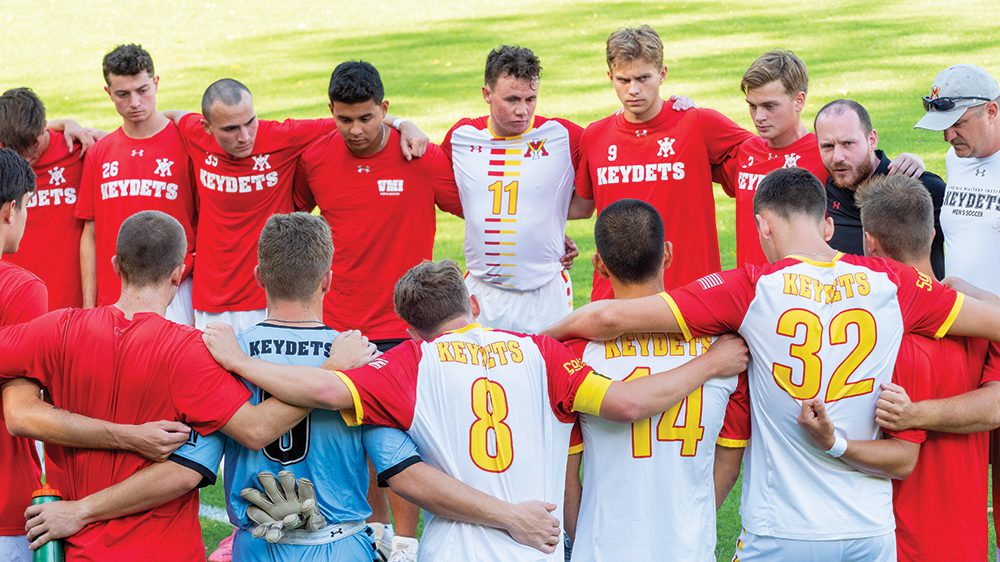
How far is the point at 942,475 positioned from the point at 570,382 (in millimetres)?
1647

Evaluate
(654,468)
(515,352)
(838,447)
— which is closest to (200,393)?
(515,352)

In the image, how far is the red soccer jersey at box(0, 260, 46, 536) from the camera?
499cm

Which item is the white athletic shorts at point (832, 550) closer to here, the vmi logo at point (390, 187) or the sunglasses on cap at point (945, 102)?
the sunglasses on cap at point (945, 102)

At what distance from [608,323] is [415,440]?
2.96 ft

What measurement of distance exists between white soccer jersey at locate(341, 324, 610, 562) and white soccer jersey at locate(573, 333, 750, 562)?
0.27 m

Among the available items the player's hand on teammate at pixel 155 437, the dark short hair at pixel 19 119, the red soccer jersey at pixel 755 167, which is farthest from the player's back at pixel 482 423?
the dark short hair at pixel 19 119

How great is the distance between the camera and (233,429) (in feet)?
14.8

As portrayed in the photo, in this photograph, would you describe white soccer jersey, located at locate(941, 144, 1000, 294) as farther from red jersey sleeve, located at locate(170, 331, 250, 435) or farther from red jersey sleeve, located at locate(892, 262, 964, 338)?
red jersey sleeve, located at locate(170, 331, 250, 435)

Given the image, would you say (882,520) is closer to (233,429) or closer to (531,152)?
(233,429)

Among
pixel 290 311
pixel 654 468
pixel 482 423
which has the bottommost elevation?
pixel 654 468

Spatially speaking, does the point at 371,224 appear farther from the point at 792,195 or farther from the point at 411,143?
the point at 792,195

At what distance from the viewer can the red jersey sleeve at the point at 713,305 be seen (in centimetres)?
476

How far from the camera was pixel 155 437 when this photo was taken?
14.7 ft

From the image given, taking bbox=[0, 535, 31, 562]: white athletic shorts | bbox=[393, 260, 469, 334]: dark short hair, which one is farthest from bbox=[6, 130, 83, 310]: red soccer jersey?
bbox=[393, 260, 469, 334]: dark short hair
